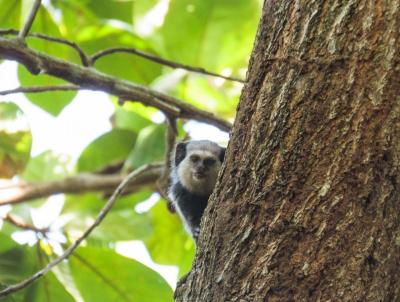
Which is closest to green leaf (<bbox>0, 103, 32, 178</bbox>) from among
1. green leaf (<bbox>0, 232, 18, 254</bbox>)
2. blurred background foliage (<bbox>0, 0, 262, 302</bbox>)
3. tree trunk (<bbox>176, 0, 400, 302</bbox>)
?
blurred background foliage (<bbox>0, 0, 262, 302</bbox>)

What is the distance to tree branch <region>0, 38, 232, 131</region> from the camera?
10.6 ft

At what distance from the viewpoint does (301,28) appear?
2396 millimetres

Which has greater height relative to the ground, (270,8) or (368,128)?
(270,8)

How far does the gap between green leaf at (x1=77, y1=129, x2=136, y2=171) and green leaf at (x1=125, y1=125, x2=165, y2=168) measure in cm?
18

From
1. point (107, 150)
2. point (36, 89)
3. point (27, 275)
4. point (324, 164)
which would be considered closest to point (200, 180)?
point (107, 150)

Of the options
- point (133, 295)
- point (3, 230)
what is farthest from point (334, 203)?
point (3, 230)

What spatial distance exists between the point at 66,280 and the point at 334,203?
6.62 ft

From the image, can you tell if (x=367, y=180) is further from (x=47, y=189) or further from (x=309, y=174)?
(x=47, y=189)

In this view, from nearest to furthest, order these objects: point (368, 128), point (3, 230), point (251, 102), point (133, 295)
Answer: point (368, 128)
point (251, 102)
point (133, 295)
point (3, 230)

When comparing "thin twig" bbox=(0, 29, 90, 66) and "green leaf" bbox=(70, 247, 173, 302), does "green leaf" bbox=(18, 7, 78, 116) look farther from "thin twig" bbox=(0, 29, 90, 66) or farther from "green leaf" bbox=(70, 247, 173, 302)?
"green leaf" bbox=(70, 247, 173, 302)

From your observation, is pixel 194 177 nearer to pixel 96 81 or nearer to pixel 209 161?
pixel 209 161

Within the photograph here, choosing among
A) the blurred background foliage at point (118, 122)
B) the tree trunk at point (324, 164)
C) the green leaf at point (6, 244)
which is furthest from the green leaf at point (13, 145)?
the tree trunk at point (324, 164)

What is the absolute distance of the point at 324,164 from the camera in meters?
2.34

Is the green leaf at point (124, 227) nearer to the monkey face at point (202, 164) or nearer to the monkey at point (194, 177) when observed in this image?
the monkey at point (194, 177)
